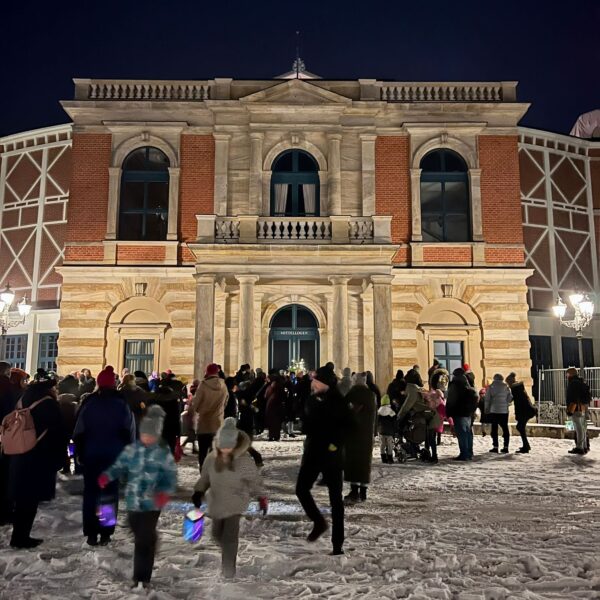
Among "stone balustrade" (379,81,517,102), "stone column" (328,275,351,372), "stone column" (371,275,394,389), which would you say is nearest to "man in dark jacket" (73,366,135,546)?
"stone column" (328,275,351,372)

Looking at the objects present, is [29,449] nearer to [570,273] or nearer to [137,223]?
[137,223]

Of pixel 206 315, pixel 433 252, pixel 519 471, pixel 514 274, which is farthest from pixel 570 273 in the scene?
pixel 519 471

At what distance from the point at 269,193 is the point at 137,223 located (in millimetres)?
4663

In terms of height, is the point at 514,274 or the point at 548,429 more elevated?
the point at 514,274

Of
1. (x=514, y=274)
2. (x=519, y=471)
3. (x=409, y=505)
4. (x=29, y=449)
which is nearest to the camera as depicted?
(x=29, y=449)

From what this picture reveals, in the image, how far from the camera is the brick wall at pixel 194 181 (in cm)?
2169

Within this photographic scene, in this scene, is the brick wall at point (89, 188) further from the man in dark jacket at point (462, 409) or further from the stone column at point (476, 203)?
the man in dark jacket at point (462, 409)

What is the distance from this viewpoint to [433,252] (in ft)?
71.4

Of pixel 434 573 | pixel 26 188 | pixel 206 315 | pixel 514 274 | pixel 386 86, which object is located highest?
pixel 386 86

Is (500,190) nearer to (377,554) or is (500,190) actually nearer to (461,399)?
(461,399)

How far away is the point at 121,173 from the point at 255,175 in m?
4.63

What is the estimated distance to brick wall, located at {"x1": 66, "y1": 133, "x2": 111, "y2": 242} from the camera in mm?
21734

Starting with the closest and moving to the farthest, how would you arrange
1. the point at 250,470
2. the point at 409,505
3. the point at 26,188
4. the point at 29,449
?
the point at 250,470 < the point at 29,449 < the point at 409,505 < the point at 26,188

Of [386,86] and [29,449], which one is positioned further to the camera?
[386,86]
